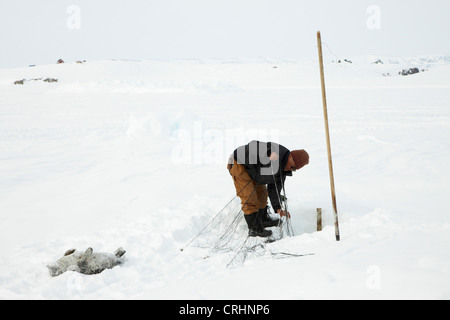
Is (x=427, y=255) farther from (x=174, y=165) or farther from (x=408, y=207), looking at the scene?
(x=174, y=165)

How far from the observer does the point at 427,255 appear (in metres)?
2.39

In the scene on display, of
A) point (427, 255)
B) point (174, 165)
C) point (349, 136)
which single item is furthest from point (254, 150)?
point (349, 136)

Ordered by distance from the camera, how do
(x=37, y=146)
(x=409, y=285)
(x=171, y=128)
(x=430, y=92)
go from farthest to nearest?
(x=430, y=92) < (x=171, y=128) < (x=37, y=146) < (x=409, y=285)

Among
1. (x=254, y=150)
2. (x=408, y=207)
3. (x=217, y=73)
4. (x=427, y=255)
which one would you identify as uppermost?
(x=217, y=73)

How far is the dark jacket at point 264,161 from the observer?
12.7ft

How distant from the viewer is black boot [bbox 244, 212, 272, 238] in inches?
160

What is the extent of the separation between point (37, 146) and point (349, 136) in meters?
7.52

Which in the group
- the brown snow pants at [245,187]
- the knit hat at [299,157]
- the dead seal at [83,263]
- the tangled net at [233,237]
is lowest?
the tangled net at [233,237]

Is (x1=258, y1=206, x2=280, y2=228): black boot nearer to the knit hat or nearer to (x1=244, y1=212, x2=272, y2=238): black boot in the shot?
(x1=244, y1=212, x2=272, y2=238): black boot

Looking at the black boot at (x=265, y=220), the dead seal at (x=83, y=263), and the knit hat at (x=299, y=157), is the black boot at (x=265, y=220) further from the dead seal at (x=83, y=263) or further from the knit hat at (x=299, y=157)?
the dead seal at (x=83, y=263)

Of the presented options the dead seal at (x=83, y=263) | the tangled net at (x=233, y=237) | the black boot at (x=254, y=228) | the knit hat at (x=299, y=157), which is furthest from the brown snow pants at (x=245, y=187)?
the dead seal at (x=83, y=263)

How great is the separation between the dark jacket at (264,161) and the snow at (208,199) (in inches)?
27.2

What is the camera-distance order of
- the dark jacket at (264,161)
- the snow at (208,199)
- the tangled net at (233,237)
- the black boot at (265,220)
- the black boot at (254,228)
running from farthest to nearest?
1. the black boot at (265,220)
2. the black boot at (254,228)
3. the dark jacket at (264,161)
4. the tangled net at (233,237)
5. the snow at (208,199)

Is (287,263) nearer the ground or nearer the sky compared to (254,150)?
nearer the ground
